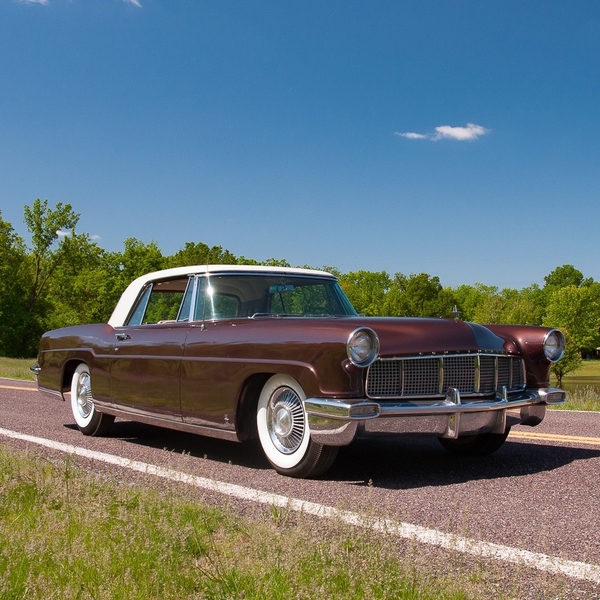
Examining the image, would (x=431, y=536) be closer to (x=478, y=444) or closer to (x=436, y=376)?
(x=436, y=376)

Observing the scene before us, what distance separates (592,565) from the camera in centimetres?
326

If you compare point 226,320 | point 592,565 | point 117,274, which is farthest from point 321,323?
point 117,274

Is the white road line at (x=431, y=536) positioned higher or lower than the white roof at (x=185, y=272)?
lower

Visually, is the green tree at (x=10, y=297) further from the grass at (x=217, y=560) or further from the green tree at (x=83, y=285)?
the grass at (x=217, y=560)

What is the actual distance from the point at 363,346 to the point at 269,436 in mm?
1076

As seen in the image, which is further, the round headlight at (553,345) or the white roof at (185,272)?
the white roof at (185,272)

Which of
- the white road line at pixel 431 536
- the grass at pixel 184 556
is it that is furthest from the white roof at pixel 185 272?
the grass at pixel 184 556

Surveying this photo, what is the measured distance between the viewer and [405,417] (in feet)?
16.3

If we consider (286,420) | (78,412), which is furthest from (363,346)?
(78,412)

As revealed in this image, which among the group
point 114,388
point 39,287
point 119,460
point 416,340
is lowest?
point 119,460

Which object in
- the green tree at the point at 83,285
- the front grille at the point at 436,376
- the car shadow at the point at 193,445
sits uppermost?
the green tree at the point at 83,285

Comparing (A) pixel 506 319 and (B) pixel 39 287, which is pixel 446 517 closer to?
(B) pixel 39 287

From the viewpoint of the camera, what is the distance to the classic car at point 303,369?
16.2ft

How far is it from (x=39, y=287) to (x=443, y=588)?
6567 cm
